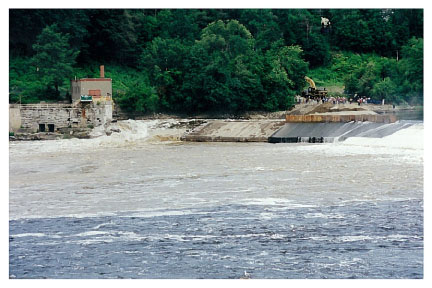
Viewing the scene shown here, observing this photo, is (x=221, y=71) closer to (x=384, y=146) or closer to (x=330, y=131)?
(x=330, y=131)

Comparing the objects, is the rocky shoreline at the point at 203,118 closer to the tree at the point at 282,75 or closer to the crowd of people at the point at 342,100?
the crowd of people at the point at 342,100

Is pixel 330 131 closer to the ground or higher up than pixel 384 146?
higher up

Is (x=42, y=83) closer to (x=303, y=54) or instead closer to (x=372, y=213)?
(x=303, y=54)

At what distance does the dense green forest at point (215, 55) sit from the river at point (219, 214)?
2.36 metres

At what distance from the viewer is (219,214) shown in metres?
8.69

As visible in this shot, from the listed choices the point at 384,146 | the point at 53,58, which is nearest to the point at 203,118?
the point at 53,58

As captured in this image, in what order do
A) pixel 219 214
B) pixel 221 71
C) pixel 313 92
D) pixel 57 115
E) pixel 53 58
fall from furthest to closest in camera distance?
pixel 221 71
pixel 313 92
pixel 57 115
pixel 53 58
pixel 219 214

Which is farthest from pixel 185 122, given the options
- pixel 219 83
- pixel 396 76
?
pixel 396 76

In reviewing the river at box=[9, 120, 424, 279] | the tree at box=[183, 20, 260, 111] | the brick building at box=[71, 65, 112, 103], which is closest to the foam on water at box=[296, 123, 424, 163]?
the river at box=[9, 120, 424, 279]

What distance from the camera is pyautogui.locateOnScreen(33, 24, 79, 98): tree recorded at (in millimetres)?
16297

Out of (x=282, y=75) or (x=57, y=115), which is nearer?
(x=57, y=115)

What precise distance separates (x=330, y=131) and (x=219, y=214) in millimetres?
8994

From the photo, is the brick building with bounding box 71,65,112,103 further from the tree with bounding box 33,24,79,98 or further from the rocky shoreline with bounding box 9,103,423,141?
the rocky shoreline with bounding box 9,103,423,141

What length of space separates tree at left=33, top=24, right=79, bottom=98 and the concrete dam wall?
5.02m
